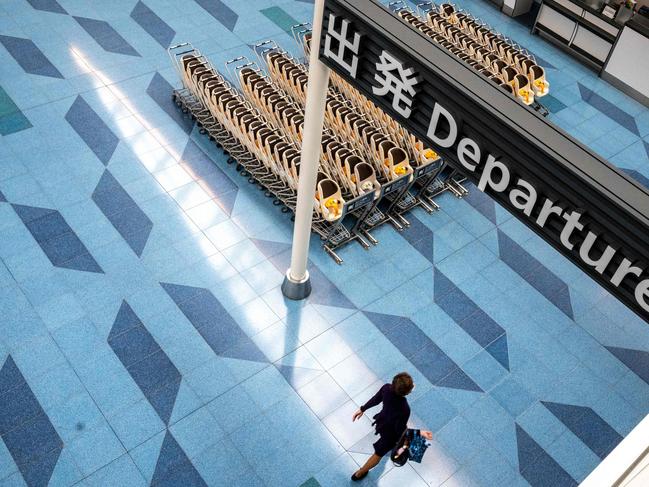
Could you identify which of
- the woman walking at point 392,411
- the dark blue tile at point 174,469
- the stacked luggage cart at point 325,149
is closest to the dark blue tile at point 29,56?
the stacked luggage cart at point 325,149

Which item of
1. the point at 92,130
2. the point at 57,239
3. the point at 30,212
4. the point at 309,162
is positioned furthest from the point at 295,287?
the point at 92,130

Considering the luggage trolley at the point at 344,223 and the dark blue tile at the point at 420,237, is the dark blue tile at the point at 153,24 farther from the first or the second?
the dark blue tile at the point at 420,237

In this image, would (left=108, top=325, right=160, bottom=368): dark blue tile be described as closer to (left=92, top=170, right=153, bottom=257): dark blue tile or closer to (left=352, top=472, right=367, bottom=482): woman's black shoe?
(left=92, top=170, right=153, bottom=257): dark blue tile

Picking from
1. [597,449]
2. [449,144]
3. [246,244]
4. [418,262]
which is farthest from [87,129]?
[597,449]

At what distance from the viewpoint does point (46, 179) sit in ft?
27.3

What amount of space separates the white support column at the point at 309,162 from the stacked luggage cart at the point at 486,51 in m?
4.56

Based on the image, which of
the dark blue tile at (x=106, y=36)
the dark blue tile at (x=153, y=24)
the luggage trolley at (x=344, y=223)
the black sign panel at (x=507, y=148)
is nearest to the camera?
the black sign panel at (x=507, y=148)

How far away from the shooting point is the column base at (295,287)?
736 centimetres

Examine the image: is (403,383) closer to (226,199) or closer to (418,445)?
(418,445)

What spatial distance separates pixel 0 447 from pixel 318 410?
9.78 feet

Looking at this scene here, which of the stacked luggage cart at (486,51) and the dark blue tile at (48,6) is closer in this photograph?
the stacked luggage cart at (486,51)

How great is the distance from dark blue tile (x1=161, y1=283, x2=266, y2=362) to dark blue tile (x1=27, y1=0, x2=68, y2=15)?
6106 mm

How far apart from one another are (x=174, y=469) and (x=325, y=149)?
Answer: 4.32m

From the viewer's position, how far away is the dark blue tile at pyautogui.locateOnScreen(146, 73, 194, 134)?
9.38 m
